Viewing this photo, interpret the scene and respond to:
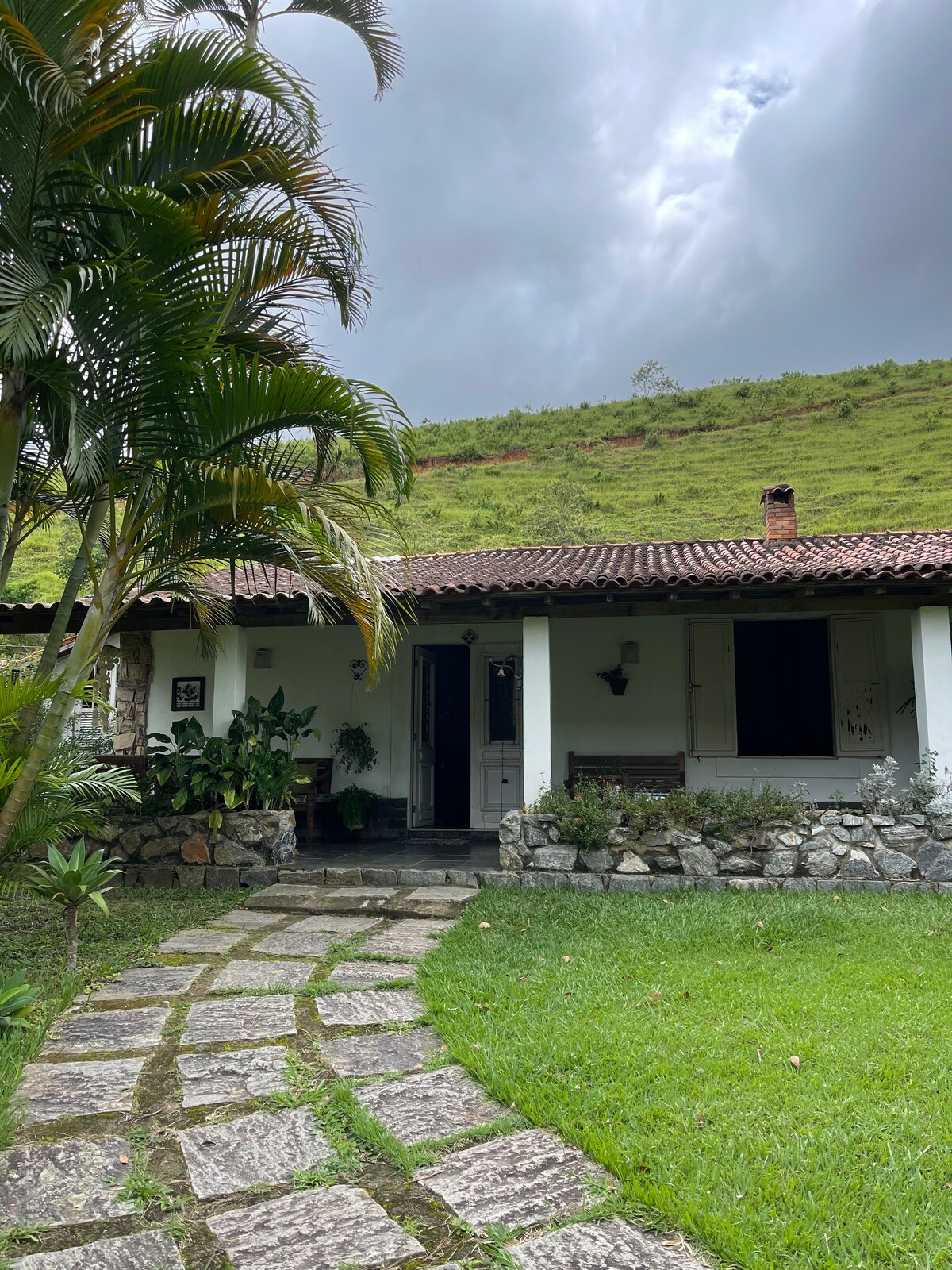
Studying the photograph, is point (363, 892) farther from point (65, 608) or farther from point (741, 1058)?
point (741, 1058)

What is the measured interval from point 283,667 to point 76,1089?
273 inches

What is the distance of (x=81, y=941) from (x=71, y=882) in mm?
1037

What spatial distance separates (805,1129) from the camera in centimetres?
248

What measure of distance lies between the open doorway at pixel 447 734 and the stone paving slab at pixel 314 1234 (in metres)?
7.32

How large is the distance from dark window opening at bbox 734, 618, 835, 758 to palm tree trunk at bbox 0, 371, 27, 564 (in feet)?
22.7

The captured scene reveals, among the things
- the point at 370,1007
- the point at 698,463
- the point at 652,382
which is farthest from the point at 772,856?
the point at 652,382

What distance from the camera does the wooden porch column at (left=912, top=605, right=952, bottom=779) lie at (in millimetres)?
6641

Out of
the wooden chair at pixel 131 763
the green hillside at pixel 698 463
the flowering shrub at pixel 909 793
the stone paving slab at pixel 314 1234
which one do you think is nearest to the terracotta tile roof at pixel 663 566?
the flowering shrub at pixel 909 793

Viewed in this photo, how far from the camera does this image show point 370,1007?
377 cm

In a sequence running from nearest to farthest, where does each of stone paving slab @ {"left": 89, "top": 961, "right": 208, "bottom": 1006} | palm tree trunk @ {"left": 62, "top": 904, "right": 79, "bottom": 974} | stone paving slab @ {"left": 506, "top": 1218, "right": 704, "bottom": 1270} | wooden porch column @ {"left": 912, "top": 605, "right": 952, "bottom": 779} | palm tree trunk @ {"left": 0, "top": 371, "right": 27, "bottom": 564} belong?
stone paving slab @ {"left": 506, "top": 1218, "right": 704, "bottom": 1270}, palm tree trunk @ {"left": 0, "top": 371, "right": 27, "bottom": 564}, stone paving slab @ {"left": 89, "top": 961, "right": 208, "bottom": 1006}, palm tree trunk @ {"left": 62, "top": 904, "right": 79, "bottom": 974}, wooden porch column @ {"left": 912, "top": 605, "right": 952, "bottom": 779}

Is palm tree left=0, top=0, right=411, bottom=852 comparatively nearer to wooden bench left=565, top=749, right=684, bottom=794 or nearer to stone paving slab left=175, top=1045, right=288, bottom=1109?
stone paving slab left=175, top=1045, right=288, bottom=1109

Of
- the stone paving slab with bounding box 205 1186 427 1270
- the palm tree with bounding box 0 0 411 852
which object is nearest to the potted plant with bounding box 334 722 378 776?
the palm tree with bounding box 0 0 411 852

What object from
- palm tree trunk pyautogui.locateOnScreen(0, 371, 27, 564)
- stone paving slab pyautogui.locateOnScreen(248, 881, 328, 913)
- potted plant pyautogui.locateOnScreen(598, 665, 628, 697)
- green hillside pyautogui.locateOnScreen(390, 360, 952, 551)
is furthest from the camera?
green hillside pyautogui.locateOnScreen(390, 360, 952, 551)

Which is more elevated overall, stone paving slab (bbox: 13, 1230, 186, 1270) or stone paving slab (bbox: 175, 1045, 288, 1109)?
stone paving slab (bbox: 13, 1230, 186, 1270)
